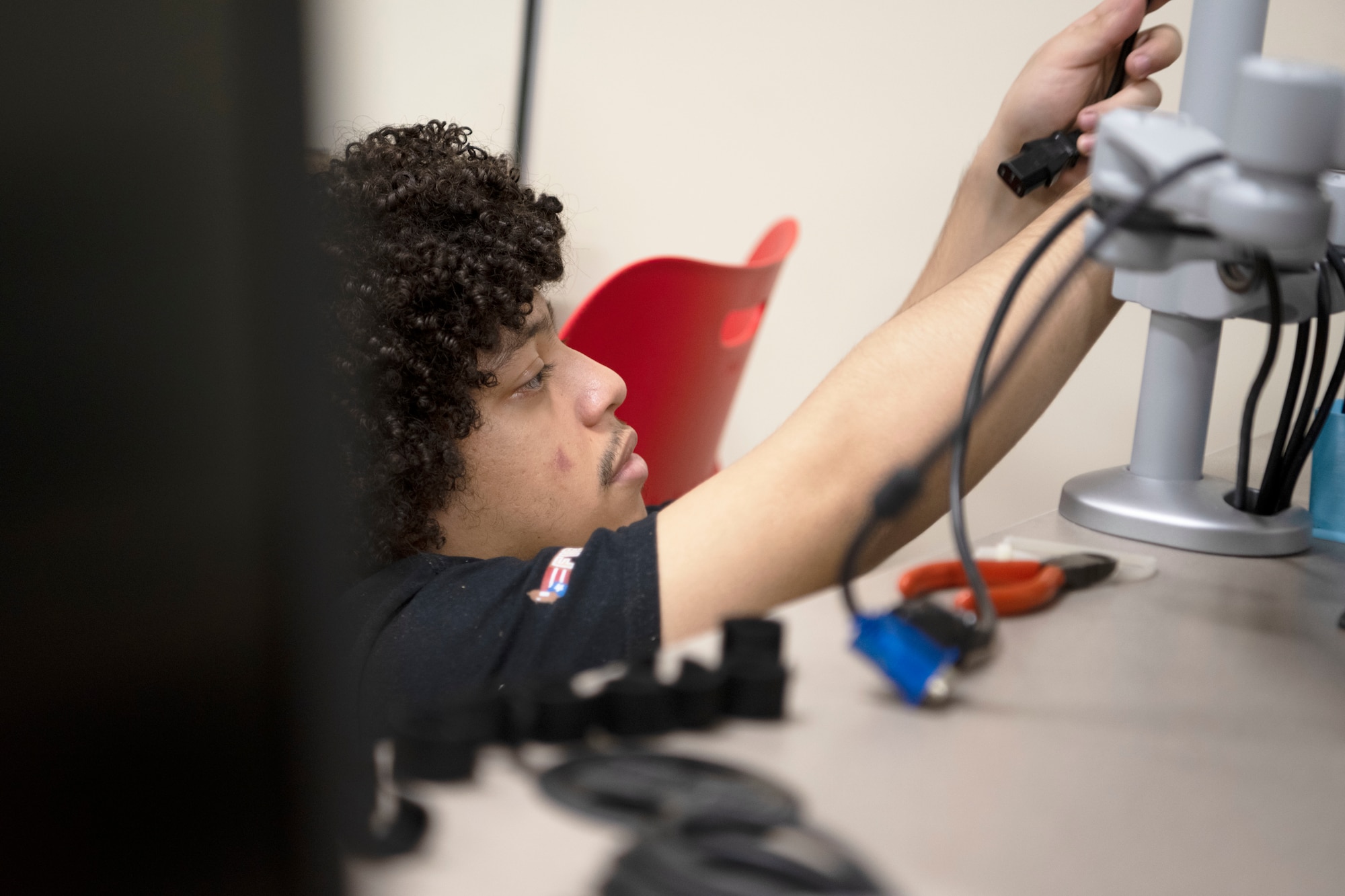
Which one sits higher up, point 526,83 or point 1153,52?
point 526,83

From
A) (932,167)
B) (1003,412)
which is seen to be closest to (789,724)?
(1003,412)

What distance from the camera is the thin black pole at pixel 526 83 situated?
6.27ft

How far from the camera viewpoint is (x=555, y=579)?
0.67 metres

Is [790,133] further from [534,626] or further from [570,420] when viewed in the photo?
[534,626]

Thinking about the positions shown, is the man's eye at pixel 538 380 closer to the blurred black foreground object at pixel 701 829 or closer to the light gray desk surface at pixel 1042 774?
the light gray desk surface at pixel 1042 774

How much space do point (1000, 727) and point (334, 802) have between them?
23cm

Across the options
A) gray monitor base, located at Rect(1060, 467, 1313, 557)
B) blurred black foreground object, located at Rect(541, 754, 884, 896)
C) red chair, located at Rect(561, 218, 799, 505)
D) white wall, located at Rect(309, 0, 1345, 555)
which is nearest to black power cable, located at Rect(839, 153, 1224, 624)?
blurred black foreground object, located at Rect(541, 754, 884, 896)

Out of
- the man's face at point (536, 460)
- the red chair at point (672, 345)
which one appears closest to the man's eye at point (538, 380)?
the man's face at point (536, 460)

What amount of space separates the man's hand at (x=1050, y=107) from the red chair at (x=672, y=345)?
0.89 feet

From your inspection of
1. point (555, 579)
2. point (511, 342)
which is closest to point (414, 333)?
point (511, 342)

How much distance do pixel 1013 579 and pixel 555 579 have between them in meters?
0.31

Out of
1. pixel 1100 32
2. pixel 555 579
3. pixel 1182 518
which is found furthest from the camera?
pixel 1100 32

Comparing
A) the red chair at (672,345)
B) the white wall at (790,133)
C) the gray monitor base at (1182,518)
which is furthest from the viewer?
the white wall at (790,133)

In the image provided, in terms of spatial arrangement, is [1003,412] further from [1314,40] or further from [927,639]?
[1314,40]
